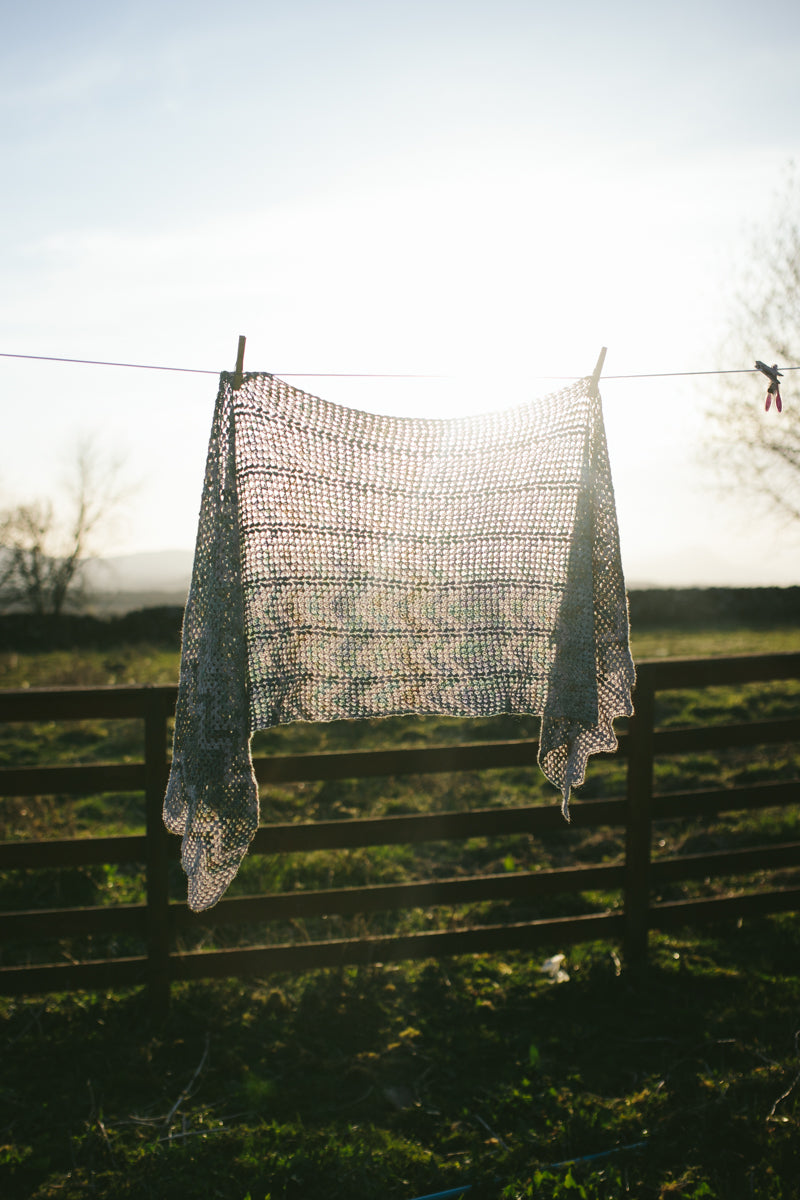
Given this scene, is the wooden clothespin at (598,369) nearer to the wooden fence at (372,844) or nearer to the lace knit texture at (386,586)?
the lace knit texture at (386,586)

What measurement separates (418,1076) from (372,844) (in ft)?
2.78

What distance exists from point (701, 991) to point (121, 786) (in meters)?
2.58

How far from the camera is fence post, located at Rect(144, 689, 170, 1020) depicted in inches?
118

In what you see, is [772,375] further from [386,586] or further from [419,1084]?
→ [419,1084]

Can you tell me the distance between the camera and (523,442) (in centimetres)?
231

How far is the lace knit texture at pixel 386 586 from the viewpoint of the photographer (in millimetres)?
2109

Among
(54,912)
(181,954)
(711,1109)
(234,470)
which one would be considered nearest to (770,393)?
(234,470)

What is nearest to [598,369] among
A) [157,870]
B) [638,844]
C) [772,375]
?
[772,375]

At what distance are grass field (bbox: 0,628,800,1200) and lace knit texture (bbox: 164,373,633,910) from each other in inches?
36.3

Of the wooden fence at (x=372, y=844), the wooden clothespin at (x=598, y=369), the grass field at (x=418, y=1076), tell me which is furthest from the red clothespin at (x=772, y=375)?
the grass field at (x=418, y=1076)

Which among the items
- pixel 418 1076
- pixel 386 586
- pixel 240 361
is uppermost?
pixel 240 361

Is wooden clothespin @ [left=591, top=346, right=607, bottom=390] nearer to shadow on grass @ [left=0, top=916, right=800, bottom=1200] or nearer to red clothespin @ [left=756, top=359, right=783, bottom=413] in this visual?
red clothespin @ [left=756, top=359, right=783, bottom=413]

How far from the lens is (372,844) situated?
3191mm

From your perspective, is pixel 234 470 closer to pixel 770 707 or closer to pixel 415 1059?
pixel 415 1059
